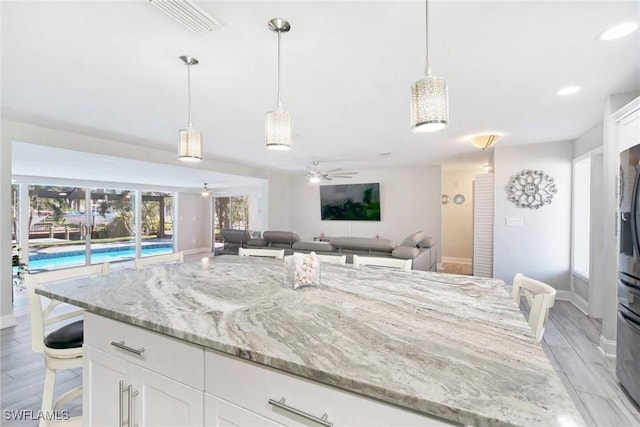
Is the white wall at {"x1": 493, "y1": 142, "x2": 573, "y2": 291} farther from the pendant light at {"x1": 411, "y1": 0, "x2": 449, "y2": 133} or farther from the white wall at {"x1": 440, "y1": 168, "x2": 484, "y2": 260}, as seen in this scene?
the pendant light at {"x1": 411, "y1": 0, "x2": 449, "y2": 133}

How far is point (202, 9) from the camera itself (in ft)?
4.71

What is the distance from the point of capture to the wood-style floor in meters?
1.91

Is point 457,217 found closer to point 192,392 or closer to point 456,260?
point 456,260

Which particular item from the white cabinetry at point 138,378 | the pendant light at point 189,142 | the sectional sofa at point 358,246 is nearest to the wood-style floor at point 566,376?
the white cabinetry at point 138,378

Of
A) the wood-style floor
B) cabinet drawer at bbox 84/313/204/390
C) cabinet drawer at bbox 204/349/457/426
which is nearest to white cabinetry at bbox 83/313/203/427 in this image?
cabinet drawer at bbox 84/313/204/390

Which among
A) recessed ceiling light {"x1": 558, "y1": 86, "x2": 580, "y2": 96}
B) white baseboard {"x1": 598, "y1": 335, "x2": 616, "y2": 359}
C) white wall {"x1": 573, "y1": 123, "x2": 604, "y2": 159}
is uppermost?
recessed ceiling light {"x1": 558, "y1": 86, "x2": 580, "y2": 96}

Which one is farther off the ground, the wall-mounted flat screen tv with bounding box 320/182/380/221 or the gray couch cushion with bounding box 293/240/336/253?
the wall-mounted flat screen tv with bounding box 320/182/380/221

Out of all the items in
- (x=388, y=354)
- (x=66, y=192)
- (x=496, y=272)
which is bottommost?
(x=496, y=272)

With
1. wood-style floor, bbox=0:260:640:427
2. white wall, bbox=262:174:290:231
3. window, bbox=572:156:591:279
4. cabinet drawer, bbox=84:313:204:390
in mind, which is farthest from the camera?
white wall, bbox=262:174:290:231

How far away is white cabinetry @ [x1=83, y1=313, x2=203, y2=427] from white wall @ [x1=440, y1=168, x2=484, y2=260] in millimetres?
7424

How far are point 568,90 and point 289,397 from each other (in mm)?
3257

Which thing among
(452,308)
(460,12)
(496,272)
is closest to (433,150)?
(496,272)

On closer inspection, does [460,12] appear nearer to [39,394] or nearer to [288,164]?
[39,394]

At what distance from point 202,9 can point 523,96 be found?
276cm
